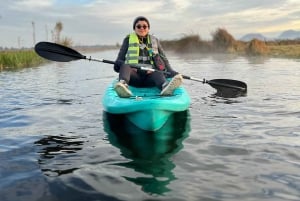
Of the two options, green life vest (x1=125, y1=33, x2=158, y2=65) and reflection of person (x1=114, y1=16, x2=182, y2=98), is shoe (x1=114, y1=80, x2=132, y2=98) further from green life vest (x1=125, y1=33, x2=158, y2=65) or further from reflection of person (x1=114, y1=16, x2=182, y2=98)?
green life vest (x1=125, y1=33, x2=158, y2=65)

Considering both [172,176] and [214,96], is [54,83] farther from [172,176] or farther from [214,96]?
[172,176]

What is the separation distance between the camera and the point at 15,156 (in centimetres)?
469

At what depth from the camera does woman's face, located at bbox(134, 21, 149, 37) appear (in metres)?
7.29

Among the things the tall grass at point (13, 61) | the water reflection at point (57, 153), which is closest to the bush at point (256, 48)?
the tall grass at point (13, 61)

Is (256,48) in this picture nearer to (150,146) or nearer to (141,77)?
(141,77)

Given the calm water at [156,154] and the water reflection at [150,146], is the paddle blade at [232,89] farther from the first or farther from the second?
the water reflection at [150,146]

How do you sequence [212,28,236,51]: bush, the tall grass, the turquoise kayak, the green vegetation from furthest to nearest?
[212,28,236,51]: bush, the green vegetation, the tall grass, the turquoise kayak

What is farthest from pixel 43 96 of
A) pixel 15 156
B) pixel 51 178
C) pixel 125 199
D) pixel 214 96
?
pixel 125 199

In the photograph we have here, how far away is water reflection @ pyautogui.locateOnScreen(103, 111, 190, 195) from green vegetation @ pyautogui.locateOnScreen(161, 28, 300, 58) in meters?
17.5

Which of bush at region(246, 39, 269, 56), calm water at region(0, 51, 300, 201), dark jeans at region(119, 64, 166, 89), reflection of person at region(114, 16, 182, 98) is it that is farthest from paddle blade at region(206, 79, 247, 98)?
bush at region(246, 39, 269, 56)

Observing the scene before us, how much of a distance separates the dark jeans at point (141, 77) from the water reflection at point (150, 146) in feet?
2.40

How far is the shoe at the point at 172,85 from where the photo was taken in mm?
5941

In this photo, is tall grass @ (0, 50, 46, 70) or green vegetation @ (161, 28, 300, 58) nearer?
tall grass @ (0, 50, 46, 70)

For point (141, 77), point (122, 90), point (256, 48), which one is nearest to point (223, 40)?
point (256, 48)
